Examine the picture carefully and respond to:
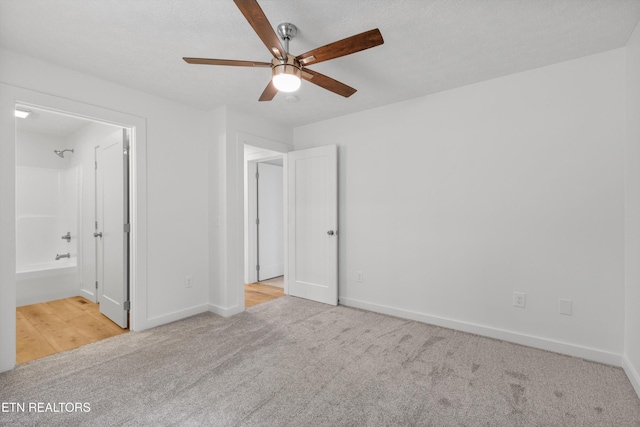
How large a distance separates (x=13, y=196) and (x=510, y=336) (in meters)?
4.23

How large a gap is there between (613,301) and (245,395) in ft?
9.28

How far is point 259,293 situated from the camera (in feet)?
14.7

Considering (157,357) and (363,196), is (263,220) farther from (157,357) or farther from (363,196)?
(157,357)

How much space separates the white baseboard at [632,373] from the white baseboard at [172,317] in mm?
3784

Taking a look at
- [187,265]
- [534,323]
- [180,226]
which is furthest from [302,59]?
[534,323]

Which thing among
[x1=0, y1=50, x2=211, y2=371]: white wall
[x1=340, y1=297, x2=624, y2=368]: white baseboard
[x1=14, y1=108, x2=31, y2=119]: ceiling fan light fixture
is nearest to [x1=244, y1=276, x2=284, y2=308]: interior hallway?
[x1=0, y1=50, x2=211, y2=371]: white wall

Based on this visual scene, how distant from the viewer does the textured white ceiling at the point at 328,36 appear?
1.81 meters

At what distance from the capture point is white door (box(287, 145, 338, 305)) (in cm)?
382

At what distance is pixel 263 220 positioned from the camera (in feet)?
17.7

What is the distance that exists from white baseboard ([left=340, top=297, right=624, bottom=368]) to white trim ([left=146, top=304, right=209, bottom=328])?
75.0 inches

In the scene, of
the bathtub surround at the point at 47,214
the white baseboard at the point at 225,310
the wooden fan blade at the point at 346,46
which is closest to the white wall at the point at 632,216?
the wooden fan blade at the point at 346,46

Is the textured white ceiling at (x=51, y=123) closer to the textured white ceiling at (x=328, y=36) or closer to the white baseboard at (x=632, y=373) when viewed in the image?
the textured white ceiling at (x=328, y=36)

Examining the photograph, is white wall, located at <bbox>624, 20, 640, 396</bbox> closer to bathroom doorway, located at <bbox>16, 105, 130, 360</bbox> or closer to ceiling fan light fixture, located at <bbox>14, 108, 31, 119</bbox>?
bathroom doorway, located at <bbox>16, 105, 130, 360</bbox>
